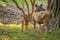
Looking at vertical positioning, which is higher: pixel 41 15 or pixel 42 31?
pixel 41 15

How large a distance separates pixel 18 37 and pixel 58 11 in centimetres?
240

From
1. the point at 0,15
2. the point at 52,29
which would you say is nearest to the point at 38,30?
the point at 52,29

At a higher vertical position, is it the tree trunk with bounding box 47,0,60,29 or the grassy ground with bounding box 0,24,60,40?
the tree trunk with bounding box 47,0,60,29

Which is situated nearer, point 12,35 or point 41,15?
point 41,15

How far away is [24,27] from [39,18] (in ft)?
5.60

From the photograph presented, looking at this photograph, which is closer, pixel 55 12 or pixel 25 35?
pixel 25 35

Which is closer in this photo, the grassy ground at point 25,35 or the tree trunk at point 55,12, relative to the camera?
the grassy ground at point 25,35

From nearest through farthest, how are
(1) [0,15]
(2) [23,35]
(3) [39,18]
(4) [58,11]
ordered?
(3) [39,18] → (2) [23,35] → (4) [58,11] → (1) [0,15]

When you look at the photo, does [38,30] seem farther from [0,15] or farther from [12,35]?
[0,15]

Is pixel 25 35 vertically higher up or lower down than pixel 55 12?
lower down

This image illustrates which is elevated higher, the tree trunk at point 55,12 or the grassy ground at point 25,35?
the tree trunk at point 55,12

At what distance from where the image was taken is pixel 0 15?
14.3m

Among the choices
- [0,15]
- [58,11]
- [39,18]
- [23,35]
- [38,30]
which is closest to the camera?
[39,18]

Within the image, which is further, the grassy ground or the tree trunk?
the tree trunk
